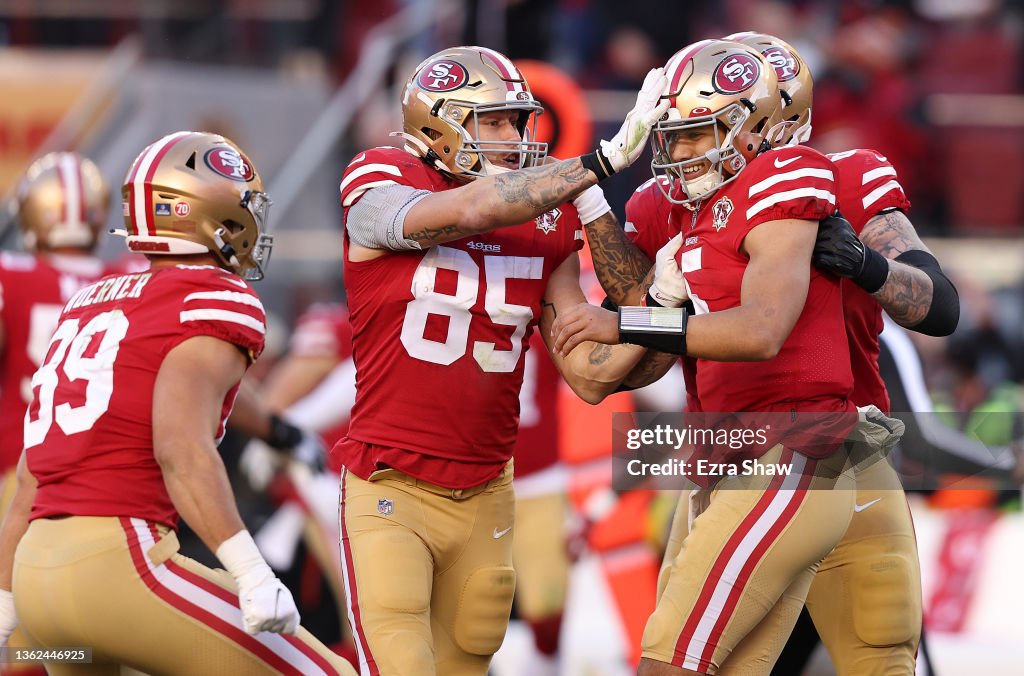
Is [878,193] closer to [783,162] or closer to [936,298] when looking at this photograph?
[936,298]

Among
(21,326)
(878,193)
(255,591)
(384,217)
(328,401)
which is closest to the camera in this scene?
(255,591)

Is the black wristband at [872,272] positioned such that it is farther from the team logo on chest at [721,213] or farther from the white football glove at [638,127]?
the white football glove at [638,127]

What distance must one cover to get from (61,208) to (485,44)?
16.2 feet

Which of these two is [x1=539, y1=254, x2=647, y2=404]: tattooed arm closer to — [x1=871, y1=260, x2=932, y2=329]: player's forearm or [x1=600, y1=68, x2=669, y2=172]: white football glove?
[x1=600, y1=68, x2=669, y2=172]: white football glove

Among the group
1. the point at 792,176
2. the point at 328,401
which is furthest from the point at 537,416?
the point at 792,176

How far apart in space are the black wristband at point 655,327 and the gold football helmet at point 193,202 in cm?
110

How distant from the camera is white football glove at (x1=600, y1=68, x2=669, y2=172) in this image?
364 cm

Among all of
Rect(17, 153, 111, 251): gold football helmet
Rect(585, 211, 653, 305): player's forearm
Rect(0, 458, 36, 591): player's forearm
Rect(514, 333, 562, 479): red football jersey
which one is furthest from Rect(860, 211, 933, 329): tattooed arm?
Rect(17, 153, 111, 251): gold football helmet

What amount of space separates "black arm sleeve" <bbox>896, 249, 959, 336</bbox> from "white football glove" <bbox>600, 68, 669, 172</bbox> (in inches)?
30.8

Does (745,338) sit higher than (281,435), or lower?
higher

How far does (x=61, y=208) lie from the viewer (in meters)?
5.49

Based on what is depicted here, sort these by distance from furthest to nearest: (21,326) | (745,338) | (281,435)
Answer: (21,326)
(281,435)
(745,338)

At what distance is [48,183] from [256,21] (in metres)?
5.11

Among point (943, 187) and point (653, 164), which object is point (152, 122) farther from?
point (653, 164)
